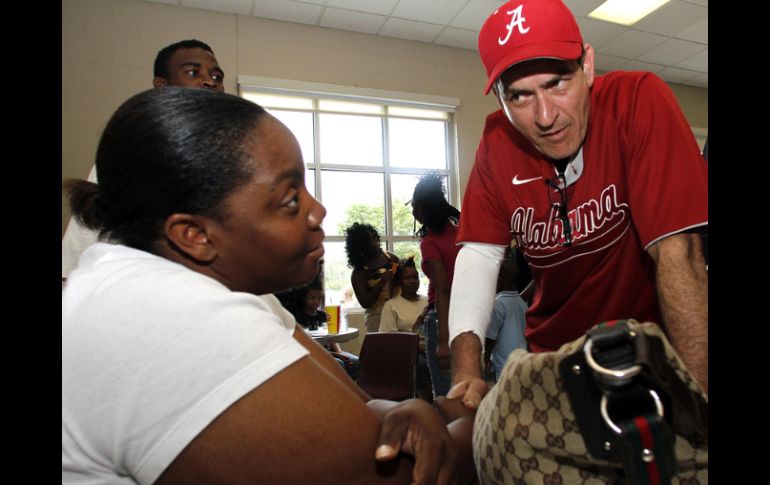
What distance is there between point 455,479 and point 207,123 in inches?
24.6

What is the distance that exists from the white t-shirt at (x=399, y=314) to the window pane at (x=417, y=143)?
106 inches

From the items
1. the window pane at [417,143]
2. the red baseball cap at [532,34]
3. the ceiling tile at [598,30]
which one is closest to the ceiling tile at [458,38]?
the window pane at [417,143]

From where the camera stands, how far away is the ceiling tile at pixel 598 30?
6070mm

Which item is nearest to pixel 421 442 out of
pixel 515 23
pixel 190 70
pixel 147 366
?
pixel 147 366

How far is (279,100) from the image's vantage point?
601cm

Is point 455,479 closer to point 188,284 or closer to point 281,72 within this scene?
point 188,284

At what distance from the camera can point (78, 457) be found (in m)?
0.61

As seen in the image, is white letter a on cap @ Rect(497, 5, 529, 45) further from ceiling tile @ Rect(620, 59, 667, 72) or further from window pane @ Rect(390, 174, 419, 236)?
ceiling tile @ Rect(620, 59, 667, 72)

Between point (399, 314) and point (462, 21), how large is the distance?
3.74 m

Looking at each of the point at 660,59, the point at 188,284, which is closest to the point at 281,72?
the point at 660,59

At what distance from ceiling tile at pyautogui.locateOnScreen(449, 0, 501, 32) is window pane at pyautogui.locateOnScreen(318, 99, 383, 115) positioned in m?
1.34

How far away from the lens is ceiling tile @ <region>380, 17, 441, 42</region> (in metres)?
6.06

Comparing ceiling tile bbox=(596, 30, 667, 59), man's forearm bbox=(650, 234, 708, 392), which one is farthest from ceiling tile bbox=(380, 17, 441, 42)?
man's forearm bbox=(650, 234, 708, 392)
